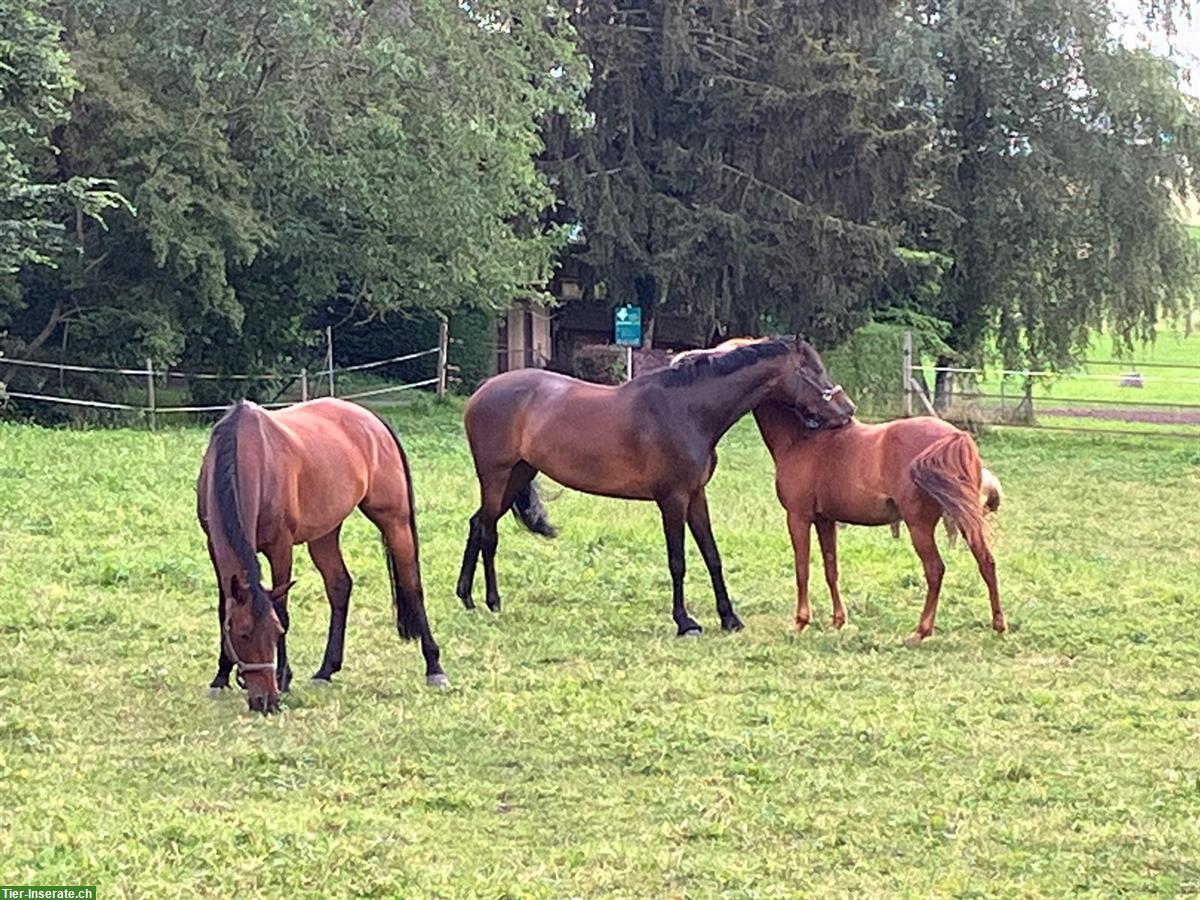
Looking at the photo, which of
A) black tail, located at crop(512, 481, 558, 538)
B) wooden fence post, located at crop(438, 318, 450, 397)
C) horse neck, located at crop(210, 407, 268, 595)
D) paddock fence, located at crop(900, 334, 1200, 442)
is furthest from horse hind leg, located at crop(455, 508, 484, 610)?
wooden fence post, located at crop(438, 318, 450, 397)

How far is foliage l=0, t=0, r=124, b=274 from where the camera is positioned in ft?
54.2

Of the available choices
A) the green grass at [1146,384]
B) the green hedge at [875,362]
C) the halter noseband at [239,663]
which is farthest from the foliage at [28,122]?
the green grass at [1146,384]

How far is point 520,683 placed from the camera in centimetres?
734

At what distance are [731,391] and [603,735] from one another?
129 inches

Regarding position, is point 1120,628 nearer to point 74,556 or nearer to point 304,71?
point 74,556

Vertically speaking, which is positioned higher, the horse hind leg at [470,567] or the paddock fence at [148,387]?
the paddock fence at [148,387]

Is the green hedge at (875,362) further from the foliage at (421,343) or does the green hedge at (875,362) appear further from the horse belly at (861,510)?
the horse belly at (861,510)

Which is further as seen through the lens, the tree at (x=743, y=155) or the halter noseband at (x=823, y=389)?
the tree at (x=743, y=155)

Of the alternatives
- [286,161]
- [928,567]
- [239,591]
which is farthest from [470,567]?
[286,161]

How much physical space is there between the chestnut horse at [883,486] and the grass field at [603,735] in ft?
1.15

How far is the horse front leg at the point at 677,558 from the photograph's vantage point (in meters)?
8.71

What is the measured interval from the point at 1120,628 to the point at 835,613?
5.03 ft

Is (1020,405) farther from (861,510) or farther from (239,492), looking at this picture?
(239,492)

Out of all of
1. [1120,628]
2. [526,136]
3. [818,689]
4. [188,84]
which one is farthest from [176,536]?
[526,136]
